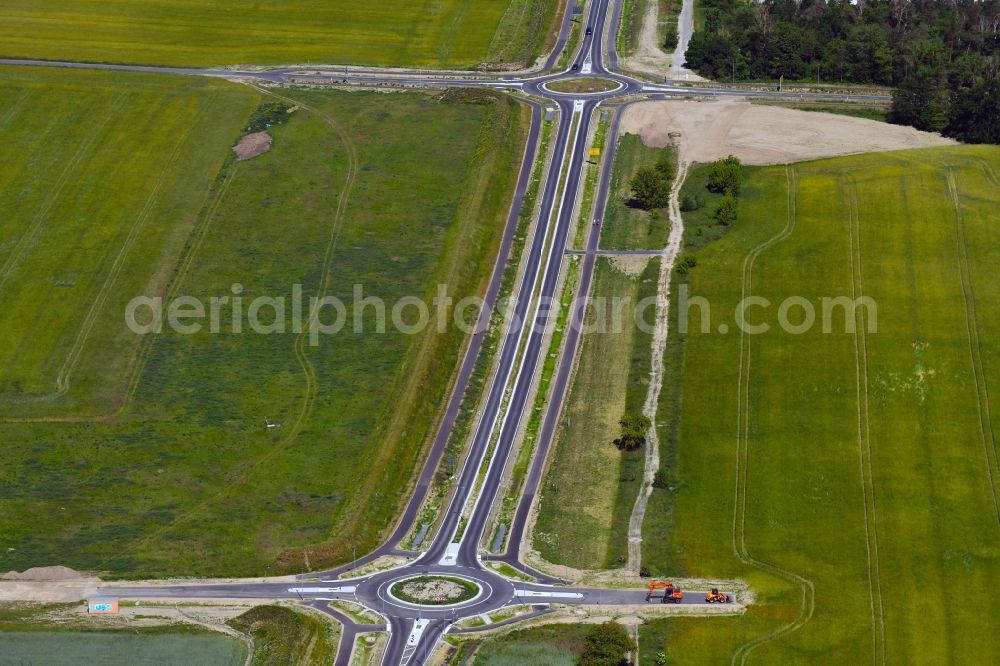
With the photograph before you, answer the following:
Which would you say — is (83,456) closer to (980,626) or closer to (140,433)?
(140,433)

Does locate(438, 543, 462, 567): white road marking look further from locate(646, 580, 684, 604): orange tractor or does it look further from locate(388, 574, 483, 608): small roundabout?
locate(646, 580, 684, 604): orange tractor

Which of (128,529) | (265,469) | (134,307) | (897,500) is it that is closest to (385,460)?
(265,469)

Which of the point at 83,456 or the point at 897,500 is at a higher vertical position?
the point at 897,500

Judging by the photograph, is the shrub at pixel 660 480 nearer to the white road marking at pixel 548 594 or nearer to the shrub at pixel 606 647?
the white road marking at pixel 548 594

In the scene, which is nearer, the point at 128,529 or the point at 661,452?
the point at 128,529

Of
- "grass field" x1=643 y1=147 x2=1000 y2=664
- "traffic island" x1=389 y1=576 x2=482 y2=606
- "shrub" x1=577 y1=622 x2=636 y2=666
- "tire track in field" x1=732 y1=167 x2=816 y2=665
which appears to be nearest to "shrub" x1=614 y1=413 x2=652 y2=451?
"grass field" x1=643 y1=147 x2=1000 y2=664
